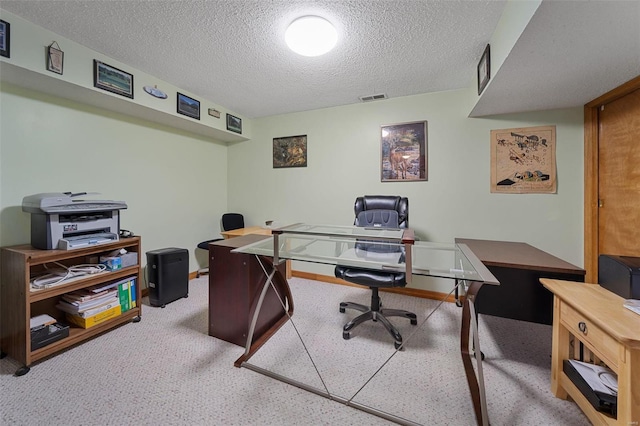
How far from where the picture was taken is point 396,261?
1359mm

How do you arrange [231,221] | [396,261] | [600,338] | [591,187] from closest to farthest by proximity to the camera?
[600,338] < [396,261] < [591,187] < [231,221]

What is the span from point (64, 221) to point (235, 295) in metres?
1.42

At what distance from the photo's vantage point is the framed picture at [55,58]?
171 cm

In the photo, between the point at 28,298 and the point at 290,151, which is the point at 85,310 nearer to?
the point at 28,298

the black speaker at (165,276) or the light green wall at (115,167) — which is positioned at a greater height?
the light green wall at (115,167)

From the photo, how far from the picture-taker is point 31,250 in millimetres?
1690

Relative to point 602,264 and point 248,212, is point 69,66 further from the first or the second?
point 602,264

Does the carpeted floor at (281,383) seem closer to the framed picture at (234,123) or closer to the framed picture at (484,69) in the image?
the framed picture at (484,69)

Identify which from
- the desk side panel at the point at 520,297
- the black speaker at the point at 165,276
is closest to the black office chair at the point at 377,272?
the desk side panel at the point at 520,297

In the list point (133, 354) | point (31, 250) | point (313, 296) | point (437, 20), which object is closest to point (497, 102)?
point (437, 20)

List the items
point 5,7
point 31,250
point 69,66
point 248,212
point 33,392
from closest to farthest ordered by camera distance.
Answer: point 33,392 < point 5,7 < point 31,250 < point 69,66 < point 248,212

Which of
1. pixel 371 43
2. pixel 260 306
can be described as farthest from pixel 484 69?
pixel 260 306

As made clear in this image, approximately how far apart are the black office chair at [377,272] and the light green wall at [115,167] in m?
2.40

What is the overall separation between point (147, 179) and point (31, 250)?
128cm
